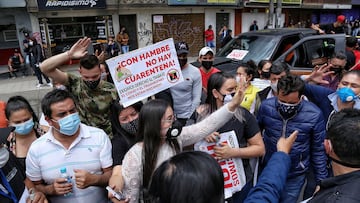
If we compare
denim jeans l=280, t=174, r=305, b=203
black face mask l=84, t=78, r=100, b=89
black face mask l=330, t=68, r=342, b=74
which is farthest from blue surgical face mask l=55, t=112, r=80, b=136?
black face mask l=330, t=68, r=342, b=74

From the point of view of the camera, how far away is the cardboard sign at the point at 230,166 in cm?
242

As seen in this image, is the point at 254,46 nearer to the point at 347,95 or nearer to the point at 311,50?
the point at 311,50

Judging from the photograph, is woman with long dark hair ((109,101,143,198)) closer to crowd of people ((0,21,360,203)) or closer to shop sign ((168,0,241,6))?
crowd of people ((0,21,360,203))

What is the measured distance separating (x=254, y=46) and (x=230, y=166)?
486 centimetres

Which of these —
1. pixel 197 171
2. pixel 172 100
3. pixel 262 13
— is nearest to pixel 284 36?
pixel 172 100

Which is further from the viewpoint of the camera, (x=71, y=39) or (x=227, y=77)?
(x=71, y=39)

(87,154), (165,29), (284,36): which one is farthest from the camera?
(165,29)

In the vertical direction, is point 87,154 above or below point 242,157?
above

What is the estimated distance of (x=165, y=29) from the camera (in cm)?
1745

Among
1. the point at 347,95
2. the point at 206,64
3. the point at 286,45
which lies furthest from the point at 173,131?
the point at 286,45

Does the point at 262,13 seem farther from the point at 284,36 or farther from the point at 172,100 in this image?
the point at 172,100

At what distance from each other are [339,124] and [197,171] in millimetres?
878

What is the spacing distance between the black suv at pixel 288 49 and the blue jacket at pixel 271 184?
425cm

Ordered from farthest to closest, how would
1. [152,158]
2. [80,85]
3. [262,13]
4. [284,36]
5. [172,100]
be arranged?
[262,13], [284,36], [172,100], [80,85], [152,158]
